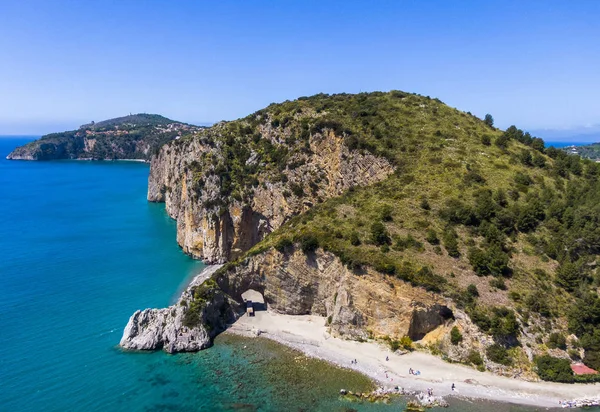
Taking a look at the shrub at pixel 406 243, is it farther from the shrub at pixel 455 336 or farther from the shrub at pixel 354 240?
the shrub at pixel 455 336

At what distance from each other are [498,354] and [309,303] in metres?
19.4

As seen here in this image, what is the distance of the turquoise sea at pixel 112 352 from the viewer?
30.7m

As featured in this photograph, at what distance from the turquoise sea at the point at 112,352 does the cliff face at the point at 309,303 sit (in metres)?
2.16

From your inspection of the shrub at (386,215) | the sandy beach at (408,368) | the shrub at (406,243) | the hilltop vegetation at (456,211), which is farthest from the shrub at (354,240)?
the sandy beach at (408,368)

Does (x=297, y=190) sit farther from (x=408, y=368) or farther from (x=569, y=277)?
(x=569, y=277)

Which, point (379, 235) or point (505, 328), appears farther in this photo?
point (379, 235)

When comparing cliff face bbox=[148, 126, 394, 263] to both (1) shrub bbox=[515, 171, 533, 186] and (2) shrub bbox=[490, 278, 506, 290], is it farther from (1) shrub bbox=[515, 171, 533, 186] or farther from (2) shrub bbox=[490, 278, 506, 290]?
(2) shrub bbox=[490, 278, 506, 290]

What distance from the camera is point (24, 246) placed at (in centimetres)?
6700

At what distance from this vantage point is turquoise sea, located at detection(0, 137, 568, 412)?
30.7 m

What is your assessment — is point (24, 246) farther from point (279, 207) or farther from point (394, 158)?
point (394, 158)

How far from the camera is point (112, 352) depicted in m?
36.7

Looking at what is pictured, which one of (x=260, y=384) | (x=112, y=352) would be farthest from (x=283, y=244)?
(x=112, y=352)

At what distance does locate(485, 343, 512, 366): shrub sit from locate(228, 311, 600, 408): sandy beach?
4.53 feet

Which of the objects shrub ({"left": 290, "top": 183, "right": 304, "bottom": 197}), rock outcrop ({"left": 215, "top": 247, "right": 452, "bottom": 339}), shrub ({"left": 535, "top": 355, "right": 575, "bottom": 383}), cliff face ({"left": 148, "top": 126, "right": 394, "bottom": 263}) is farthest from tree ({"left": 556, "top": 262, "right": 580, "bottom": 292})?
shrub ({"left": 290, "top": 183, "right": 304, "bottom": 197})
